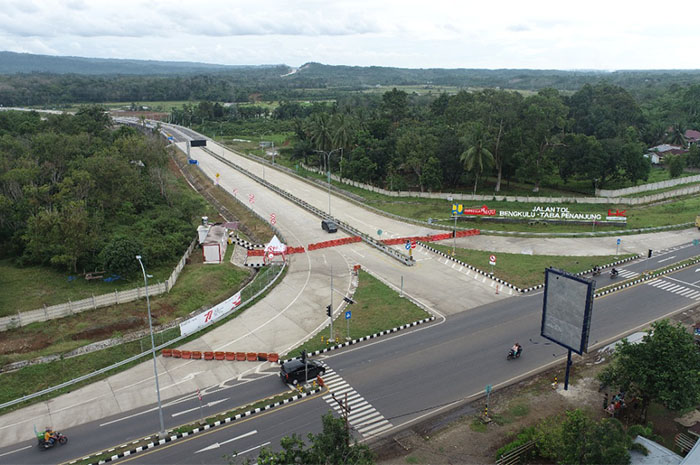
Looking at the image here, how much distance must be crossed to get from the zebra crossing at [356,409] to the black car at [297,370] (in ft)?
2.82

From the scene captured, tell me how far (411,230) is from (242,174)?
173 feet

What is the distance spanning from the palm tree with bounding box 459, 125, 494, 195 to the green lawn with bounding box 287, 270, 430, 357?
37248 mm

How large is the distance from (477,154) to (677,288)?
37.1 meters

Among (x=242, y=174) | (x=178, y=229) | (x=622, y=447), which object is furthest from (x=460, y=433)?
(x=242, y=174)

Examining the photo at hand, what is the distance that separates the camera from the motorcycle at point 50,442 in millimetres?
25516

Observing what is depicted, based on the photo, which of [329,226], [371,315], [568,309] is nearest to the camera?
[568,309]

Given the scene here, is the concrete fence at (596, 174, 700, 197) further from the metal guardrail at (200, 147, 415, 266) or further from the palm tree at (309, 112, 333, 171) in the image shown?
the palm tree at (309, 112, 333, 171)

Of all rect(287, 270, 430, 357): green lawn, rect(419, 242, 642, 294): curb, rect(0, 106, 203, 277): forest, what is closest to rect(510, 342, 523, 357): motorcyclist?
rect(287, 270, 430, 357): green lawn

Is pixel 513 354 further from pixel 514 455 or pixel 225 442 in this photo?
pixel 225 442

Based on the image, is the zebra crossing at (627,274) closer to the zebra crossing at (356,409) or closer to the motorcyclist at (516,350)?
the motorcyclist at (516,350)

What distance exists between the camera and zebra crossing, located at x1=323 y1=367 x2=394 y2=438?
2686 cm

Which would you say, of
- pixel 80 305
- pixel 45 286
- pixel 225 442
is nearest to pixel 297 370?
pixel 225 442

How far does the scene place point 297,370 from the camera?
3088cm

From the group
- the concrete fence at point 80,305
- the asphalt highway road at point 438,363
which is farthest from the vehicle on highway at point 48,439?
Answer: the concrete fence at point 80,305
